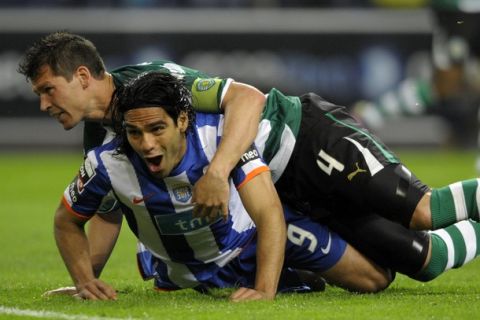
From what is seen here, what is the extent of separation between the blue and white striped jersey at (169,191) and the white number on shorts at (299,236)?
0.32 m

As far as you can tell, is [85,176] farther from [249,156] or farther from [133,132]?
[249,156]

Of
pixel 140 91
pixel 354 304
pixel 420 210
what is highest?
pixel 140 91

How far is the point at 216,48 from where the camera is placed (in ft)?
65.5

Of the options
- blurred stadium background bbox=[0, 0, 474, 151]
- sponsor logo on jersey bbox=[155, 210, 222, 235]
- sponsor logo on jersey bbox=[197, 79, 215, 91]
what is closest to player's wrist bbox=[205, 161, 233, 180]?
sponsor logo on jersey bbox=[155, 210, 222, 235]

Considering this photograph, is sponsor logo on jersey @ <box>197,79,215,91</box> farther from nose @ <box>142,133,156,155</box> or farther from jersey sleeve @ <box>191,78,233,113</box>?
nose @ <box>142,133,156,155</box>

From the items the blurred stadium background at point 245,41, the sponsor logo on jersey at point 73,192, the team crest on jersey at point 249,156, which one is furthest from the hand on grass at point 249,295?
the blurred stadium background at point 245,41

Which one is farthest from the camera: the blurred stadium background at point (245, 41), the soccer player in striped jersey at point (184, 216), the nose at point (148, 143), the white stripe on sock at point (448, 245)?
the blurred stadium background at point (245, 41)

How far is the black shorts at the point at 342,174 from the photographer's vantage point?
5.88 meters

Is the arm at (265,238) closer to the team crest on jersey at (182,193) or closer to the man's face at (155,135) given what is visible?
the team crest on jersey at (182,193)

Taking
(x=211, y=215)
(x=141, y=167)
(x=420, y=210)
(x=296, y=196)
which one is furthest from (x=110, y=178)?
(x=420, y=210)

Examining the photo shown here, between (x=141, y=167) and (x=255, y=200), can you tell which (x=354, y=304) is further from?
(x=141, y=167)

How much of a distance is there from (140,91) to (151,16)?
575 inches

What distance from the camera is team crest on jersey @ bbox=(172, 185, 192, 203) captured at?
225 inches

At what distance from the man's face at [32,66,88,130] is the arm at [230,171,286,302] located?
1.01 m
